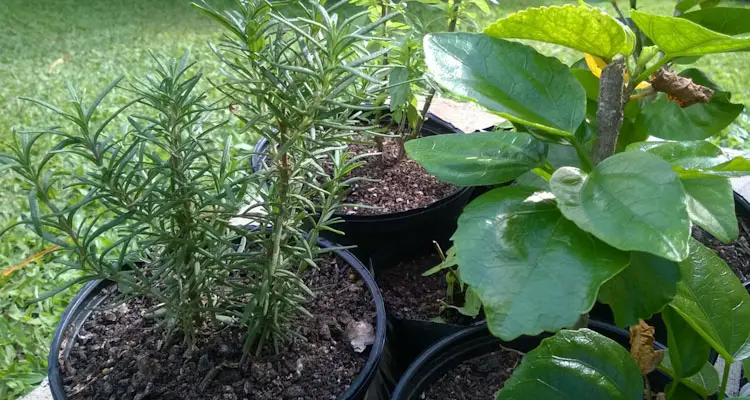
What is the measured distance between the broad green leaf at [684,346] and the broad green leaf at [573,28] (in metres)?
0.41

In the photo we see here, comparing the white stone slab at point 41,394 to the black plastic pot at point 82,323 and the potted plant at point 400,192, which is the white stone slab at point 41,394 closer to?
the black plastic pot at point 82,323

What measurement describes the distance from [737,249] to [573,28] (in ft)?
4.52

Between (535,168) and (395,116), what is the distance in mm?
987

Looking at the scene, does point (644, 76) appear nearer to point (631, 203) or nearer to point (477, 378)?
point (631, 203)

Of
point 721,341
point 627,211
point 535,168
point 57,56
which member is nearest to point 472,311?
point 721,341

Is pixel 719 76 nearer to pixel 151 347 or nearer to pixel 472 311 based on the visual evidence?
pixel 472 311

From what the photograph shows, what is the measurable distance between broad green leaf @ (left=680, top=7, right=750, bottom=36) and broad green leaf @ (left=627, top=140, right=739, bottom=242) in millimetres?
226

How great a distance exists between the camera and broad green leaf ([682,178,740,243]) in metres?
0.69

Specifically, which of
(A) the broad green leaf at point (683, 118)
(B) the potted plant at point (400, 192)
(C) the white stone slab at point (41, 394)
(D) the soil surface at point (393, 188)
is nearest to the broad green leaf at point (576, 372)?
(A) the broad green leaf at point (683, 118)

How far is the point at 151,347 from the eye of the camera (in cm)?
121

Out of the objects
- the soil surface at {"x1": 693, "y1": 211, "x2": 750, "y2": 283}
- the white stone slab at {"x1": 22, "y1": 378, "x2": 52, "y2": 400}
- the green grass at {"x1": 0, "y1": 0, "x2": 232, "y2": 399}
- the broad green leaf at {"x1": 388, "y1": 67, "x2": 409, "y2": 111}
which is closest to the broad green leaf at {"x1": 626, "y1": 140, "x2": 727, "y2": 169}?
the broad green leaf at {"x1": 388, "y1": 67, "x2": 409, "y2": 111}

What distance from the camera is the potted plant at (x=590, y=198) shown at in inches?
22.3

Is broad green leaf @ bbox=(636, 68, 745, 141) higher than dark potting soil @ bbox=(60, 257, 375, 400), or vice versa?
broad green leaf @ bbox=(636, 68, 745, 141)

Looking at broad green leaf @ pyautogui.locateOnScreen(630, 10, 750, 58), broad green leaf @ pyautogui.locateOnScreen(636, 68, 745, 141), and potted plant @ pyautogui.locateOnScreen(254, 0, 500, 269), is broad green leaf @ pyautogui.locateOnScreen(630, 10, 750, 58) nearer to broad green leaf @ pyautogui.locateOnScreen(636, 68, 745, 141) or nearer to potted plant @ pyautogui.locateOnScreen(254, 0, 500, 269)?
broad green leaf @ pyautogui.locateOnScreen(636, 68, 745, 141)
